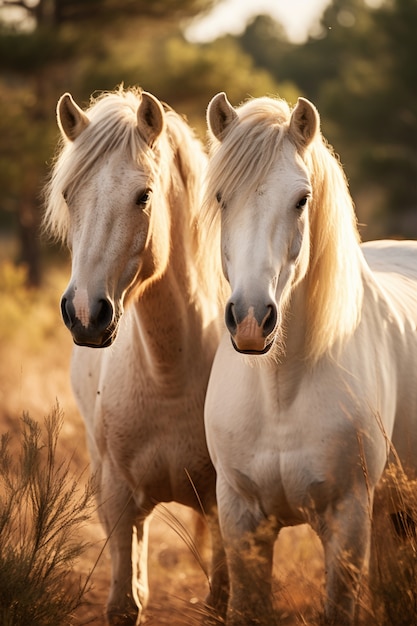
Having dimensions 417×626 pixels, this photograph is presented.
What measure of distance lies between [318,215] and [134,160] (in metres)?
0.73

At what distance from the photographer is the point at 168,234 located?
12.2 ft

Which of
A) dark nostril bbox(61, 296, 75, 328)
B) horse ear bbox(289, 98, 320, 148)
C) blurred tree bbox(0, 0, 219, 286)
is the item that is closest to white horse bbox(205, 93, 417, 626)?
horse ear bbox(289, 98, 320, 148)

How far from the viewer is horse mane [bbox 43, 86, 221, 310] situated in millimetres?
3459

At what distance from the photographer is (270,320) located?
9.24 ft

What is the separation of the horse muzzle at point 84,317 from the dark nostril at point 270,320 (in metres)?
0.65

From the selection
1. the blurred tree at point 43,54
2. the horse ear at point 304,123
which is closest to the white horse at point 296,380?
the horse ear at point 304,123

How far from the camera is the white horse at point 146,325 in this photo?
137 inches

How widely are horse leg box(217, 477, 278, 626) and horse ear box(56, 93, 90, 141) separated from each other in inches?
56.3

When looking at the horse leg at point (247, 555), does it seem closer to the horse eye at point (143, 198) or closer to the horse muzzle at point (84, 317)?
the horse muzzle at point (84, 317)

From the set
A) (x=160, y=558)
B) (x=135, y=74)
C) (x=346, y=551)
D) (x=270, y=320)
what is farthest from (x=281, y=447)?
(x=135, y=74)

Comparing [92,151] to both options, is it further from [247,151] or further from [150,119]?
[247,151]

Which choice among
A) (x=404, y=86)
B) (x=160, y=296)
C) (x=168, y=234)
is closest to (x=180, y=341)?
(x=160, y=296)

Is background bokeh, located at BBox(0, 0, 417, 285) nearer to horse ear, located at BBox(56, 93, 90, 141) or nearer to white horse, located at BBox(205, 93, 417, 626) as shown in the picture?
horse ear, located at BBox(56, 93, 90, 141)

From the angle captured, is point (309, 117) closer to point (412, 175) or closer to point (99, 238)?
point (99, 238)
